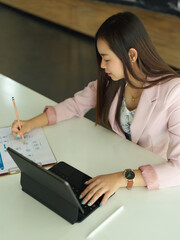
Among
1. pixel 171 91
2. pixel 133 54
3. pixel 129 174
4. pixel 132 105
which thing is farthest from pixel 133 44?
pixel 129 174

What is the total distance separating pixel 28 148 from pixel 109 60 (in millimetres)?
459

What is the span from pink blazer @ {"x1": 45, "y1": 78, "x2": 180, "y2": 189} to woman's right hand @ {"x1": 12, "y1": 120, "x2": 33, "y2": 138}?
0.32 ft

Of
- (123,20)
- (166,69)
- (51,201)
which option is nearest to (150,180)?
(51,201)

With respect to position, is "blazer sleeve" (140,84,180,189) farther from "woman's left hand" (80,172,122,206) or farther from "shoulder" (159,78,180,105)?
"woman's left hand" (80,172,122,206)

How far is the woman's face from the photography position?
125 cm

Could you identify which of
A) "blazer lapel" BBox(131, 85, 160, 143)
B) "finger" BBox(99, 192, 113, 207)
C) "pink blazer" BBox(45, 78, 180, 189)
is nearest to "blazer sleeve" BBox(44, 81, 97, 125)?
"pink blazer" BBox(45, 78, 180, 189)

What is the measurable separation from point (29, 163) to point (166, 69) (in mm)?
657

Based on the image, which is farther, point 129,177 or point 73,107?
point 73,107

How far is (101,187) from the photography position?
3.59ft

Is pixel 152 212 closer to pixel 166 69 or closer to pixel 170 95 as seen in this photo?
pixel 170 95

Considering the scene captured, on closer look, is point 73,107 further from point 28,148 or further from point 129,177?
point 129,177

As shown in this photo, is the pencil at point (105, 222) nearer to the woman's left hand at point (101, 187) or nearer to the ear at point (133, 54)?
the woman's left hand at point (101, 187)

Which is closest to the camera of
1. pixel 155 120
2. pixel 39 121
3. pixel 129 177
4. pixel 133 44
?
pixel 129 177

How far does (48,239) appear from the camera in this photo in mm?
951
